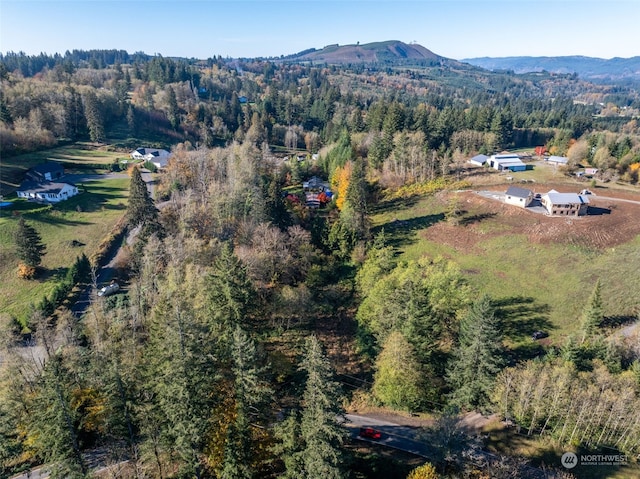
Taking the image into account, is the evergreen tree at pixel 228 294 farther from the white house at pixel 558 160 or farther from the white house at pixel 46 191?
the white house at pixel 558 160

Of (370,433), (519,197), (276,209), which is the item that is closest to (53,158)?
(276,209)

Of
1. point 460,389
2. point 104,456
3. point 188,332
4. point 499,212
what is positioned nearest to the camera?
point 188,332

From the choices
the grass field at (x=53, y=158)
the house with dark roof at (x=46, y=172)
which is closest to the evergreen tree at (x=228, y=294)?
the grass field at (x=53, y=158)

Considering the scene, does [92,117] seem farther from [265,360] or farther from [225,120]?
[265,360]

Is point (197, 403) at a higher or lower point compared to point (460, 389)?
higher

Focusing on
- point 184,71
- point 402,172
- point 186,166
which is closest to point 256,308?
point 186,166

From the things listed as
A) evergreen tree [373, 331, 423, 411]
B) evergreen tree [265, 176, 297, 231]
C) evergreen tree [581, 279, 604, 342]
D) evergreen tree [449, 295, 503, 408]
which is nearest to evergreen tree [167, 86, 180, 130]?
evergreen tree [265, 176, 297, 231]

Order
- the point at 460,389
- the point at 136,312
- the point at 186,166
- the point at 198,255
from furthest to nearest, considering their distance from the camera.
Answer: the point at 186,166
the point at 198,255
the point at 136,312
the point at 460,389

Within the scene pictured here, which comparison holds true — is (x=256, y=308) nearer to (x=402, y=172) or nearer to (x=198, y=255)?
(x=198, y=255)
